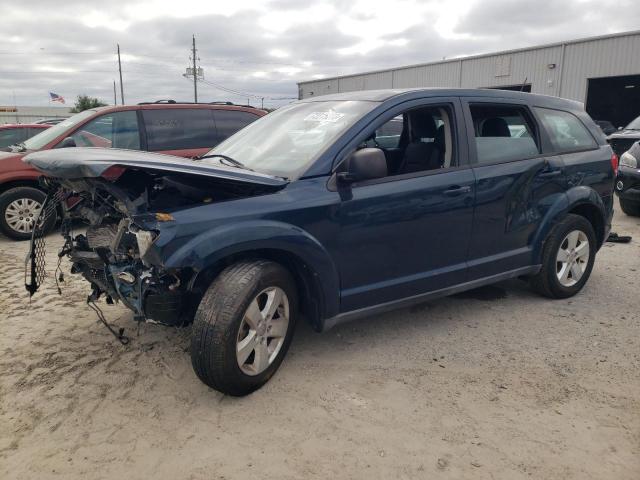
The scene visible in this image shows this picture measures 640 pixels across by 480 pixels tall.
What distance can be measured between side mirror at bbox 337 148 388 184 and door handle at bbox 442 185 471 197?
67 centimetres

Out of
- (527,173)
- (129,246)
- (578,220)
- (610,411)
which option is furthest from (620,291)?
→ (129,246)

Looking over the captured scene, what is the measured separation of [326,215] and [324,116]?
2.95 ft

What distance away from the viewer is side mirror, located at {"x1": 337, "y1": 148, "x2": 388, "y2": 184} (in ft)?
10.1

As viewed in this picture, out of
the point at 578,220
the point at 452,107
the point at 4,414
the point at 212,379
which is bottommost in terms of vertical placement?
the point at 4,414

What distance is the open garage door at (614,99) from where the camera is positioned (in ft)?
78.7

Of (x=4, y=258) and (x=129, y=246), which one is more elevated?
(x=129, y=246)

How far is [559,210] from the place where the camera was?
425 cm

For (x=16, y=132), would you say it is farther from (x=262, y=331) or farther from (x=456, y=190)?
(x=456, y=190)

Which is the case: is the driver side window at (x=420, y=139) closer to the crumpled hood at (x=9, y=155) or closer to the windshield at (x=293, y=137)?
the windshield at (x=293, y=137)

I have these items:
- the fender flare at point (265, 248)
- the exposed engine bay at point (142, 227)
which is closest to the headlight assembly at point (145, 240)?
the exposed engine bay at point (142, 227)

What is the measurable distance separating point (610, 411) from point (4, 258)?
6166 millimetres

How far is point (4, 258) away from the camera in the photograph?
19.4 feet

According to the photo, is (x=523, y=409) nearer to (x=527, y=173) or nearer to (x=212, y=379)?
(x=212, y=379)

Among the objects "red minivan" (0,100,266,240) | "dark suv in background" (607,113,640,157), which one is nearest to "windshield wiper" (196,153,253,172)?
"red minivan" (0,100,266,240)
